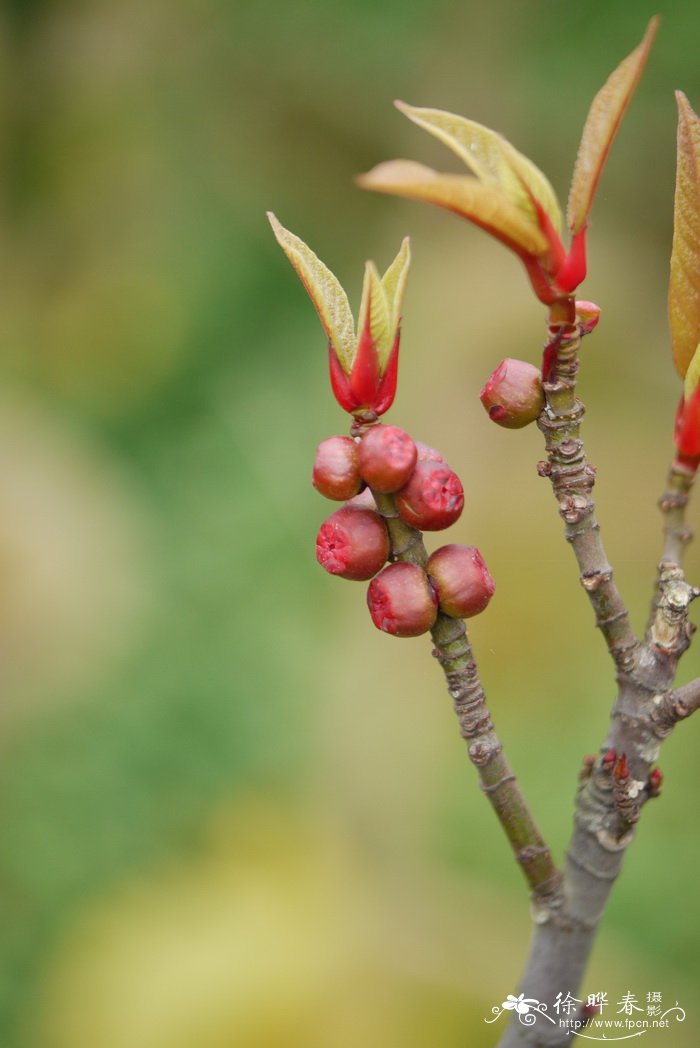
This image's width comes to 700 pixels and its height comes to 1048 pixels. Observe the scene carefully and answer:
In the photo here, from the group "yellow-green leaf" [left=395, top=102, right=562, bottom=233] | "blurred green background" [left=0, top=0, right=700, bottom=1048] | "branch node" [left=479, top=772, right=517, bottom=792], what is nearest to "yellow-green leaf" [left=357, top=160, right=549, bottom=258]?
"yellow-green leaf" [left=395, top=102, right=562, bottom=233]

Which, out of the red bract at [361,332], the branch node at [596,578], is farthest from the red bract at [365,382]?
the branch node at [596,578]

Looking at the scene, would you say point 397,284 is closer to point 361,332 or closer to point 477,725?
point 361,332

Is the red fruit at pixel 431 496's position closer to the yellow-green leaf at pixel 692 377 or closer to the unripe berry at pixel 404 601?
the unripe berry at pixel 404 601

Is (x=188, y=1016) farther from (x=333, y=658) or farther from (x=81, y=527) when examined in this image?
(x=81, y=527)

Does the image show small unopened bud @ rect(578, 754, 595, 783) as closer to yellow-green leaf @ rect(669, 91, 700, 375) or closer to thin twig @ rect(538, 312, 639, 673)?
thin twig @ rect(538, 312, 639, 673)

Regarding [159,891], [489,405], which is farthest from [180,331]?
[489,405]

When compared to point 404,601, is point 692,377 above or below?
above

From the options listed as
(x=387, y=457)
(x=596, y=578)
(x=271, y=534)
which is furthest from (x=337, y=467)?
(x=271, y=534)

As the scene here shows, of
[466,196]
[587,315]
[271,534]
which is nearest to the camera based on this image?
[466,196]
